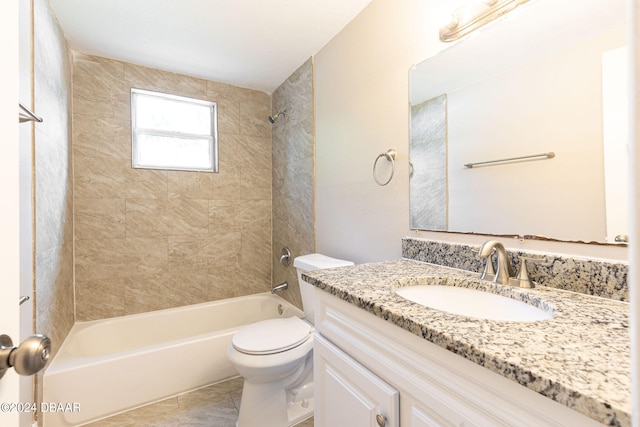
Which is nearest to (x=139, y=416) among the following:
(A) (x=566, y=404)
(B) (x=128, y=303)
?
(B) (x=128, y=303)

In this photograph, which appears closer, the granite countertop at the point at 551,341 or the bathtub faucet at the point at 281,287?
the granite countertop at the point at 551,341

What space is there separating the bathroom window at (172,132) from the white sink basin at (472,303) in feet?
7.09

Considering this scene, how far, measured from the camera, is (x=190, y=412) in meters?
1.66

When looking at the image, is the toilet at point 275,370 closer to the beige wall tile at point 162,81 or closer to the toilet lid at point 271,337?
the toilet lid at point 271,337

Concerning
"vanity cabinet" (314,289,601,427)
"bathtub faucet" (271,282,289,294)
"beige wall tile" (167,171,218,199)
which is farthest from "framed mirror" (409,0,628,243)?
"beige wall tile" (167,171,218,199)

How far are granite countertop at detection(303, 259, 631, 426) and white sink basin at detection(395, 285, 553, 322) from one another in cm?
3

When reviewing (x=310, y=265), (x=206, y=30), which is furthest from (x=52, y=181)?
(x=310, y=265)

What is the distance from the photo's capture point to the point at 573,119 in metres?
0.85

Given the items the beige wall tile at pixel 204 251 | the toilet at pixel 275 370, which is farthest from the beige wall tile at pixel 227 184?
the toilet at pixel 275 370

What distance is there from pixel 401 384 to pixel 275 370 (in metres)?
0.92

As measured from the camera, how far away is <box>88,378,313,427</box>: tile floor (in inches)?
62.2

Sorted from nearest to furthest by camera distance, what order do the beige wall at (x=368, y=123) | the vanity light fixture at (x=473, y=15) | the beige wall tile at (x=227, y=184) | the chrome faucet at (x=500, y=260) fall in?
the chrome faucet at (x=500, y=260) → the vanity light fixture at (x=473, y=15) → the beige wall at (x=368, y=123) → the beige wall tile at (x=227, y=184)

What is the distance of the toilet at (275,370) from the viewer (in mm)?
1421

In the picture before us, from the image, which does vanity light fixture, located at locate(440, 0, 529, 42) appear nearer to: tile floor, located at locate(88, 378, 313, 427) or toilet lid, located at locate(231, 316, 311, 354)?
toilet lid, located at locate(231, 316, 311, 354)
